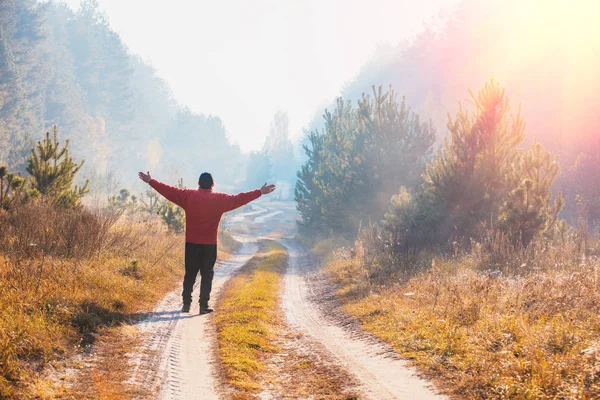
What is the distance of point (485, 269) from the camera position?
1255 cm

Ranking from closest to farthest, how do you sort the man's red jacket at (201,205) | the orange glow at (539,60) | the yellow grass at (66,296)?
the yellow grass at (66,296), the man's red jacket at (201,205), the orange glow at (539,60)

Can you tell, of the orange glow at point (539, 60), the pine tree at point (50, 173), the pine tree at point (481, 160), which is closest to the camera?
the pine tree at point (50, 173)

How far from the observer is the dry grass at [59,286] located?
5.52 meters

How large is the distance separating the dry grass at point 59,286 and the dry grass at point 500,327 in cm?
414

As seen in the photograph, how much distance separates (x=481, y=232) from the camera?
1560cm

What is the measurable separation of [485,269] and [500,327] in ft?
18.1

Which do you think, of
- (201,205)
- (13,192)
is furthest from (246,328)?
(13,192)

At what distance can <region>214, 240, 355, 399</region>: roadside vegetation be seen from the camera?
228 inches

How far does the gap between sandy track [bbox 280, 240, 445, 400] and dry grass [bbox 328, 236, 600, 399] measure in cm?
27

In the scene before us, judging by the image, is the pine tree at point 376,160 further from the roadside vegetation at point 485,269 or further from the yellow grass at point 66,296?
the yellow grass at point 66,296

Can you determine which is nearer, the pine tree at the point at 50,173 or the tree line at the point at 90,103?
the pine tree at the point at 50,173

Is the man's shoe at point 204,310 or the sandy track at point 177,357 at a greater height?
the man's shoe at point 204,310

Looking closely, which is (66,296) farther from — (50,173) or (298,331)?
(50,173)

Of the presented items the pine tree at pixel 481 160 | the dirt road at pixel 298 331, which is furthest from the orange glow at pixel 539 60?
the dirt road at pixel 298 331
